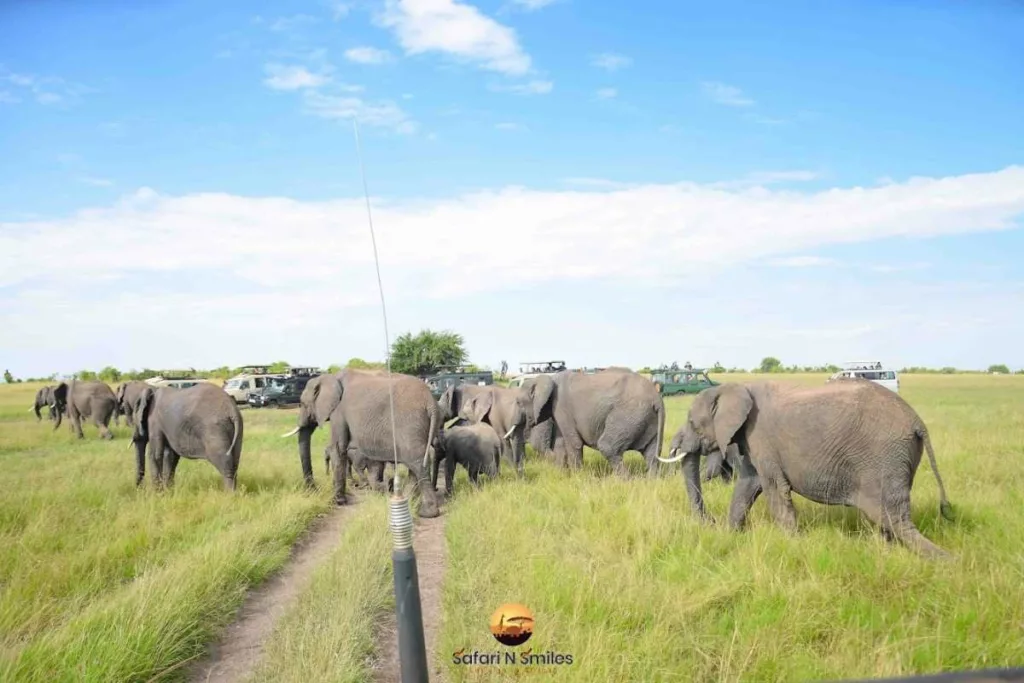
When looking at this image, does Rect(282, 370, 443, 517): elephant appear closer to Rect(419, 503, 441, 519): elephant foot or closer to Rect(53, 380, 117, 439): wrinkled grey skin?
Rect(419, 503, 441, 519): elephant foot

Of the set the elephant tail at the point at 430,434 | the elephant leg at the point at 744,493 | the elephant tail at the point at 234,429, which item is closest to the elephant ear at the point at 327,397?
the elephant tail at the point at 234,429

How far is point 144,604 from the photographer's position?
5242 millimetres

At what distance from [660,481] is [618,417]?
197 centimetres

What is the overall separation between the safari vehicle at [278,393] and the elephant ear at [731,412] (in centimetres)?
2973

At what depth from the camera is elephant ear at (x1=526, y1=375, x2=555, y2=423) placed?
13.0 m

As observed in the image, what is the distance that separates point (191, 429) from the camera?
11.0 m

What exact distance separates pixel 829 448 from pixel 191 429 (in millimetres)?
9362

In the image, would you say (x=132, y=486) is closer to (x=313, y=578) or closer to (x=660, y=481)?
(x=313, y=578)

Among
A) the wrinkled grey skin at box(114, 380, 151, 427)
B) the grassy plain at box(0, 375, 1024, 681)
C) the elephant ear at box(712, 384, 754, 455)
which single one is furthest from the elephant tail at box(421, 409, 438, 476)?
the wrinkled grey skin at box(114, 380, 151, 427)

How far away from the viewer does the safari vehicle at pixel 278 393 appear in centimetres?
3469

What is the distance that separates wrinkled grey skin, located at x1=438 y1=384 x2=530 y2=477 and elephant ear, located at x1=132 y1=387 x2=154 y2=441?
5.12 meters

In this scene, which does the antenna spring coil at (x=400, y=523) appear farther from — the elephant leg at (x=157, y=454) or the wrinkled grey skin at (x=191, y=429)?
the elephant leg at (x=157, y=454)

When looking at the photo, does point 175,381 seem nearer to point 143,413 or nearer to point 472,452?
point 143,413

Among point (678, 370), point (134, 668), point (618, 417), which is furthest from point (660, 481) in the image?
point (678, 370)
